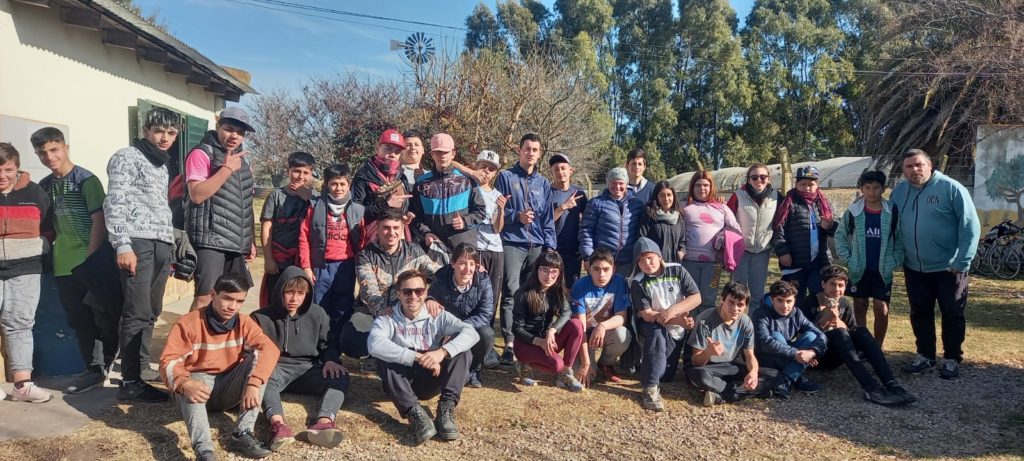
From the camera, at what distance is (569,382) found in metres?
4.72

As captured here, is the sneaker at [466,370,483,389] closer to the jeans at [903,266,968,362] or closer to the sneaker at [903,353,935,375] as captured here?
the sneaker at [903,353,935,375]

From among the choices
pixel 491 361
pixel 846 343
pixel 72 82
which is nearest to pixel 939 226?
pixel 846 343

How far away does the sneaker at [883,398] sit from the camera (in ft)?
14.9

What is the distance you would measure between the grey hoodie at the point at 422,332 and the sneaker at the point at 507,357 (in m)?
1.15

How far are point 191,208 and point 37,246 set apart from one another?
103cm

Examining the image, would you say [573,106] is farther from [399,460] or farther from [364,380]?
[399,460]

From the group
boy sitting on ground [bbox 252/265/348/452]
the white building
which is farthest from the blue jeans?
the white building

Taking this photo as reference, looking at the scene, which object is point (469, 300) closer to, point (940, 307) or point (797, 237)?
point (797, 237)

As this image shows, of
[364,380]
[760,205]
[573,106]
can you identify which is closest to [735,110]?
[573,106]

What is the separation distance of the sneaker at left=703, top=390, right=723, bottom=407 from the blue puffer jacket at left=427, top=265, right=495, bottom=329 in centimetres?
159

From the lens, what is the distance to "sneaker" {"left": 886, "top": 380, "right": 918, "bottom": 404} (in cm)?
455

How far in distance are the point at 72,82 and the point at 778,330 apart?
21.0 feet

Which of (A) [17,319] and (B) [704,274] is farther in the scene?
(B) [704,274]

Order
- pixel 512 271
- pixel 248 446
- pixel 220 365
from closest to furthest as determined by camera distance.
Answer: pixel 248 446
pixel 220 365
pixel 512 271
